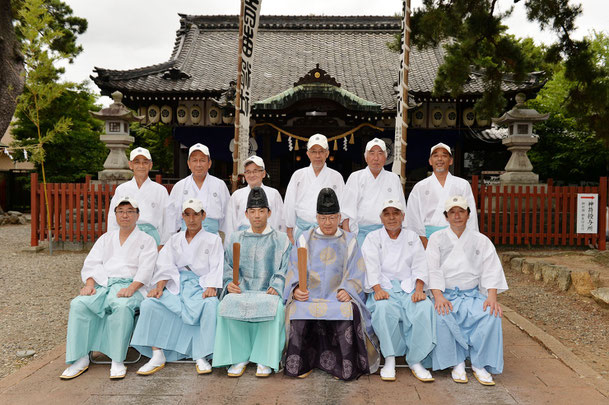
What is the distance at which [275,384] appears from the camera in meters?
3.31

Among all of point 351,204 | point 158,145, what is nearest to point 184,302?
point 351,204

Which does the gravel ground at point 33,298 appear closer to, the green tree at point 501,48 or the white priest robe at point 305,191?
the white priest robe at point 305,191

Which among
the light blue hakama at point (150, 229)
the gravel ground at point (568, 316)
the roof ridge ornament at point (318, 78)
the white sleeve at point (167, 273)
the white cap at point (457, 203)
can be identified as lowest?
the gravel ground at point (568, 316)

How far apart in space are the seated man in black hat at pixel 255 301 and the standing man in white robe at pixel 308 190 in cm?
78

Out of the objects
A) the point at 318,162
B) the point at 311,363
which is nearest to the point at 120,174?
the point at 318,162

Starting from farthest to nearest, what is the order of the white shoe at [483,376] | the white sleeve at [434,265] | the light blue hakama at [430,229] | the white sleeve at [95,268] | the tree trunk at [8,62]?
the tree trunk at [8,62], the light blue hakama at [430,229], the white sleeve at [95,268], the white sleeve at [434,265], the white shoe at [483,376]

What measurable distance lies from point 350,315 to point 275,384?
0.73 metres

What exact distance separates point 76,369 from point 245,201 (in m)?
2.05

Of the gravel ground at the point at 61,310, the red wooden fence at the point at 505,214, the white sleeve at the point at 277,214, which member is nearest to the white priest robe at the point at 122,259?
the gravel ground at the point at 61,310

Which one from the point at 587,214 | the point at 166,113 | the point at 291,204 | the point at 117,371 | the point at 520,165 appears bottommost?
the point at 117,371

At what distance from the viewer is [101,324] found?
3.62 meters

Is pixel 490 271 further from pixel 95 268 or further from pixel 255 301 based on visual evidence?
pixel 95 268

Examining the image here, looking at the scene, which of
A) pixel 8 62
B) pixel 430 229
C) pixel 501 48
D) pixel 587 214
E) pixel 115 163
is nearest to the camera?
pixel 430 229

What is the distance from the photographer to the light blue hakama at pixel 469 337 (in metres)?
3.39
